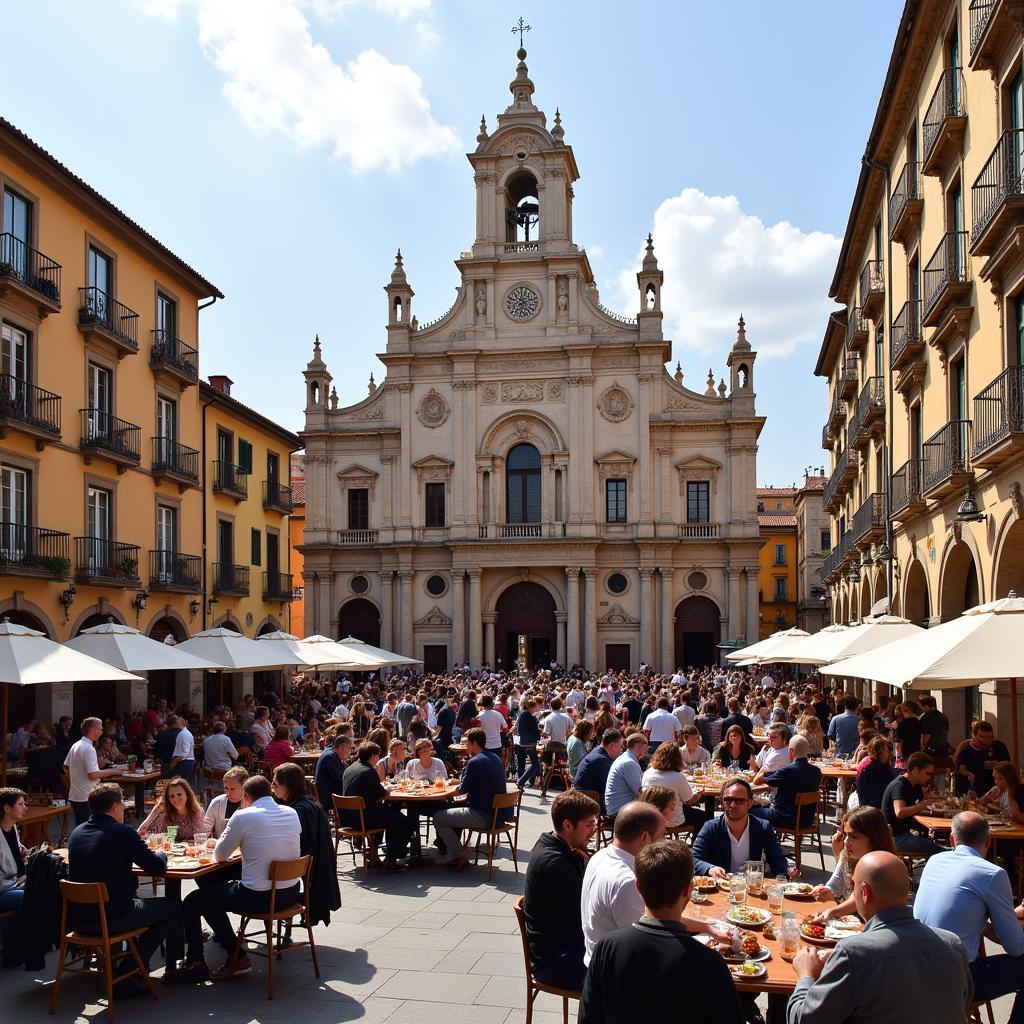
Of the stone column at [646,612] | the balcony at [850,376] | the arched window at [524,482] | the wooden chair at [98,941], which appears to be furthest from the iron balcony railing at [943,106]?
the arched window at [524,482]

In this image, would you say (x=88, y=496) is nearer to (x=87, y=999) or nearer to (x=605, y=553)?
(x=87, y=999)

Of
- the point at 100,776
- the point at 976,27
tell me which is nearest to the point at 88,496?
the point at 100,776

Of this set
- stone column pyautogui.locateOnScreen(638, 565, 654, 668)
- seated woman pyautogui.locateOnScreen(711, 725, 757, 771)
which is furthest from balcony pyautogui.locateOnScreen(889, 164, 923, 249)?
stone column pyautogui.locateOnScreen(638, 565, 654, 668)

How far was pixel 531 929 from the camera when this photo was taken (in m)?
6.65

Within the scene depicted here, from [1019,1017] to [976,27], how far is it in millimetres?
14408

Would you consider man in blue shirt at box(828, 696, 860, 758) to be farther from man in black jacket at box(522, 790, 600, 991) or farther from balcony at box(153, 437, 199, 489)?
balcony at box(153, 437, 199, 489)

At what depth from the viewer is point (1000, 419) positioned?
45.4 feet

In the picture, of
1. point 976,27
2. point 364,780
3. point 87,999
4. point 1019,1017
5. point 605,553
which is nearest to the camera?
point 1019,1017

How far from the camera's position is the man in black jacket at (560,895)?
646 cm

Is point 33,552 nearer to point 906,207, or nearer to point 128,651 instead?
point 128,651

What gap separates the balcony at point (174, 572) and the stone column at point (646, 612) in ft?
64.7

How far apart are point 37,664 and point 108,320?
13585 mm

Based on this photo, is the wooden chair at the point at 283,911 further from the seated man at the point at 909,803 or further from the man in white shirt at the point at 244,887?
the seated man at the point at 909,803

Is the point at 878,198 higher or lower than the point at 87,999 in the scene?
higher
